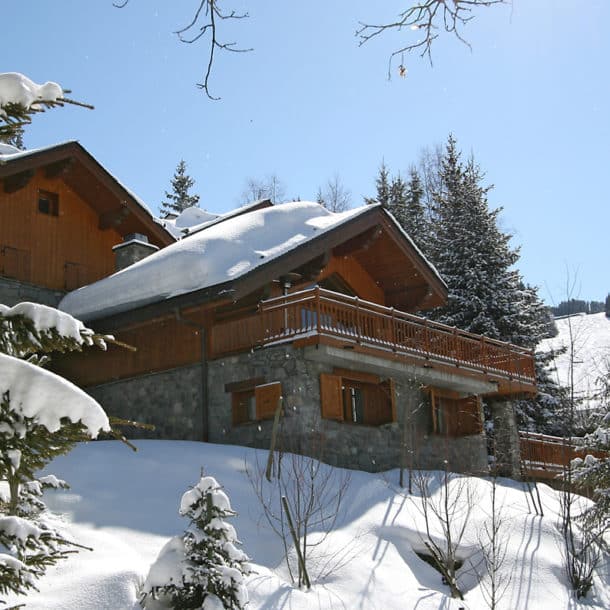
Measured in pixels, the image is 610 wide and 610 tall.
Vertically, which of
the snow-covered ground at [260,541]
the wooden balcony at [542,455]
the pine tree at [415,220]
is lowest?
the snow-covered ground at [260,541]

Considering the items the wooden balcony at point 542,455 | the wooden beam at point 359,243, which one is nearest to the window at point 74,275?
the wooden beam at point 359,243

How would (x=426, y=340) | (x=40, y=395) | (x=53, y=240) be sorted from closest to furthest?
(x=40, y=395), (x=426, y=340), (x=53, y=240)

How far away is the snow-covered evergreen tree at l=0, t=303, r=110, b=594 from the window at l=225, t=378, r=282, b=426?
1199 centimetres

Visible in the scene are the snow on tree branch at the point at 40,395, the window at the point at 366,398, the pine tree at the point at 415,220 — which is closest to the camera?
the snow on tree branch at the point at 40,395

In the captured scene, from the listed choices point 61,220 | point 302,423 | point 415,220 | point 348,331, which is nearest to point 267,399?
point 302,423

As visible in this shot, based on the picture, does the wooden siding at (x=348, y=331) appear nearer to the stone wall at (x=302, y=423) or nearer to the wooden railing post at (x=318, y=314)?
the wooden railing post at (x=318, y=314)

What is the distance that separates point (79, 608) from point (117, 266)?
50.1ft

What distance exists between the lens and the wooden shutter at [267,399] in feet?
51.7

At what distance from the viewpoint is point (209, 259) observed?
17.8 meters

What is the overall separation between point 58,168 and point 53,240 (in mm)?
2053

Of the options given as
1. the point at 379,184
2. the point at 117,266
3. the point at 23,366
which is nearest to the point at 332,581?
the point at 23,366

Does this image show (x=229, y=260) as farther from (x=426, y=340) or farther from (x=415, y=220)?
(x=415, y=220)

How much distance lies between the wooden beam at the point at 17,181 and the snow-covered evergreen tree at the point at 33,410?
1792 centimetres

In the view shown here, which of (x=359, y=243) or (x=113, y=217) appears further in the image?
(x=113, y=217)
